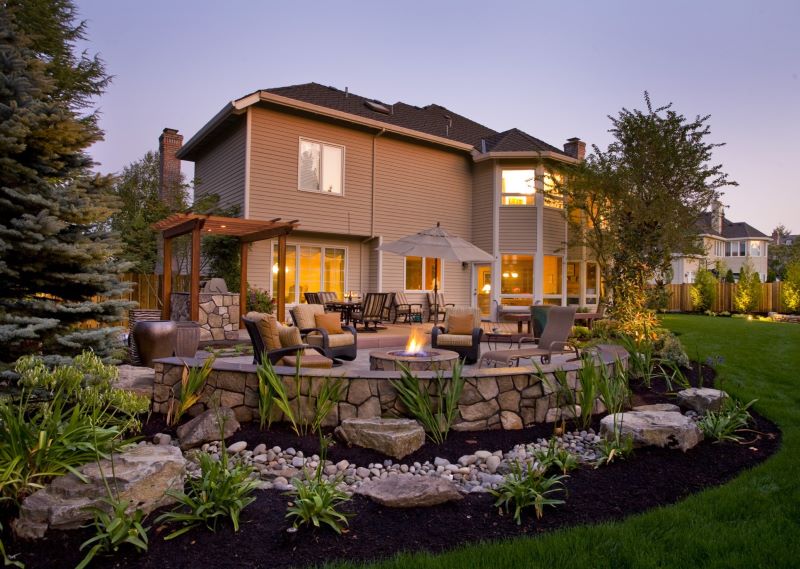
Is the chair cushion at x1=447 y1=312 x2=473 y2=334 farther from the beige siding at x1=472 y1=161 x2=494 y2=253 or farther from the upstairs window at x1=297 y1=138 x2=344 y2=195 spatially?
the beige siding at x1=472 y1=161 x2=494 y2=253

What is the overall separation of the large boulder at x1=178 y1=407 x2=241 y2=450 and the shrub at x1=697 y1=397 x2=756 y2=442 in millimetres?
4122

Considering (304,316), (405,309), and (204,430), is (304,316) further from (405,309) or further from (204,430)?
(405,309)

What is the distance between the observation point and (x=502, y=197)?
1617 cm

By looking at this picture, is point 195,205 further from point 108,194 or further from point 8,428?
point 8,428

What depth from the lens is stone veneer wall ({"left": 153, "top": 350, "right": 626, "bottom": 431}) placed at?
4.55 m

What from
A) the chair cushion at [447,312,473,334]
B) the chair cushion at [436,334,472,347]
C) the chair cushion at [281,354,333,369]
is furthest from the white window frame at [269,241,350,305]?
the chair cushion at [281,354,333,369]

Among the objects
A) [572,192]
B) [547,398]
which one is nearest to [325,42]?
[572,192]

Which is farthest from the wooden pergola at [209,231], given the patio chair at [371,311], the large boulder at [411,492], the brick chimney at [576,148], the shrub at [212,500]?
the brick chimney at [576,148]

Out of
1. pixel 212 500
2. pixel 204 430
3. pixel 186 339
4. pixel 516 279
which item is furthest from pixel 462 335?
pixel 516 279

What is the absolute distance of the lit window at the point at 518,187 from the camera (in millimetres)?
16188

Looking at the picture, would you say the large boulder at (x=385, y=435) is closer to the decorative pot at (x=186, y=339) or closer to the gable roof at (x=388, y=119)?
the decorative pot at (x=186, y=339)

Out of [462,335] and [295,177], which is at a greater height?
[295,177]

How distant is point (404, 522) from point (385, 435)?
3.68 ft

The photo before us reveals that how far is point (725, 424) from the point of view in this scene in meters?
4.40
